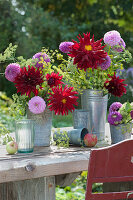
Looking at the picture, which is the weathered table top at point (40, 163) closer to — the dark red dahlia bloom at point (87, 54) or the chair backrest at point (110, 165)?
the chair backrest at point (110, 165)

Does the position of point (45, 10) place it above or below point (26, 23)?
above

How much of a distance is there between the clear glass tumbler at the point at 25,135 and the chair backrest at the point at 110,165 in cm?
38

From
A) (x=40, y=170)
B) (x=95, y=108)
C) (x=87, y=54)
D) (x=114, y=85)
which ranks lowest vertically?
(x=40, y=170)

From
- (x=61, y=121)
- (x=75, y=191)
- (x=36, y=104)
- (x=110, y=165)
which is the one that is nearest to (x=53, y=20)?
(x=61, y=121)

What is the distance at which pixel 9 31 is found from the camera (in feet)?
17.3

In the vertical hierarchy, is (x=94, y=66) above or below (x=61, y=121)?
above

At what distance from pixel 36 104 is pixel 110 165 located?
467 millimetres

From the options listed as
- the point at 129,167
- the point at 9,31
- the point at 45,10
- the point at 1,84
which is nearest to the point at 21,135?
the point at 129,167

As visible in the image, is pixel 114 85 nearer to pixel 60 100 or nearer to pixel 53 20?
pixel 60 100

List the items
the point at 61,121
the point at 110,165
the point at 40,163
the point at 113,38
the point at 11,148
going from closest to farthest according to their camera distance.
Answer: the point at 110,165 < the point at 40,163 < the point at 11,148 < the point at 113,38 < the point at 61,121

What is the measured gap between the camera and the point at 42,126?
1594 mm

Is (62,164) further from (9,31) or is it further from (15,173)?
(9,31)

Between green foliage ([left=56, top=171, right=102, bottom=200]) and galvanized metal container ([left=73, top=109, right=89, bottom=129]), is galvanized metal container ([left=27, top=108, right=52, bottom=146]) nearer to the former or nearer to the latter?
galvanized metal container ([left=73, top=109, right=89, bottom=129])

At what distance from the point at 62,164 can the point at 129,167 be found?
10.5 inches
